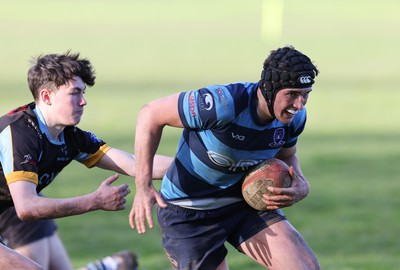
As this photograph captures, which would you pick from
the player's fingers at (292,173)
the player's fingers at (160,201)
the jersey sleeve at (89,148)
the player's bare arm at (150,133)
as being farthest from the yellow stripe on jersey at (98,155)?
the player's fingers at (292,173)

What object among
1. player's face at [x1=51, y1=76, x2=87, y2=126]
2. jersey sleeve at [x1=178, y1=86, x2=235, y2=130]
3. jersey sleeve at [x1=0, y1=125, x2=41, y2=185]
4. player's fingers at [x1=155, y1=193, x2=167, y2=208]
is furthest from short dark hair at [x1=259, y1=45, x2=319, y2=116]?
jersey sleeve at [x1=0, y1=125, x2=41, y2=185]

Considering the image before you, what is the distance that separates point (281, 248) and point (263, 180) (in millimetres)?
535

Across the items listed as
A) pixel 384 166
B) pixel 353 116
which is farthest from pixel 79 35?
pixel 384 166

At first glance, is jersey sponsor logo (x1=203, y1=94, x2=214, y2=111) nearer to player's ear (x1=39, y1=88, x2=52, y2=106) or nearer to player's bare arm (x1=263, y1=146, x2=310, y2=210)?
player's bare arm (x1=263, y1=146, x2=310, y2=210)

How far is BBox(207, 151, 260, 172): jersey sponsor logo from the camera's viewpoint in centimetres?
783

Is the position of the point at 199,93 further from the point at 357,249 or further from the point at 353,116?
the point at 353,116

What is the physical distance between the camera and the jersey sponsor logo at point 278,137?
7813mm

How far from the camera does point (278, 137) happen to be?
7848 mm

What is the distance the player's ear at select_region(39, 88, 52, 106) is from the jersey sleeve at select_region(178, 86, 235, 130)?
1.01 metres

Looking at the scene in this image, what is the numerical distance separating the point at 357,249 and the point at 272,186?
510 cm

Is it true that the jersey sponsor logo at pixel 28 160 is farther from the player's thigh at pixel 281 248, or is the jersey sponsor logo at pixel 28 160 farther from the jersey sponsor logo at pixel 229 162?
the player's thigh at pixel 281 248

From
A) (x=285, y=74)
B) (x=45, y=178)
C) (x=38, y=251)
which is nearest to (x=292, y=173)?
(x=285, y=74)

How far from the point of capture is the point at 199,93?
761 cm

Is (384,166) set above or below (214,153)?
below
